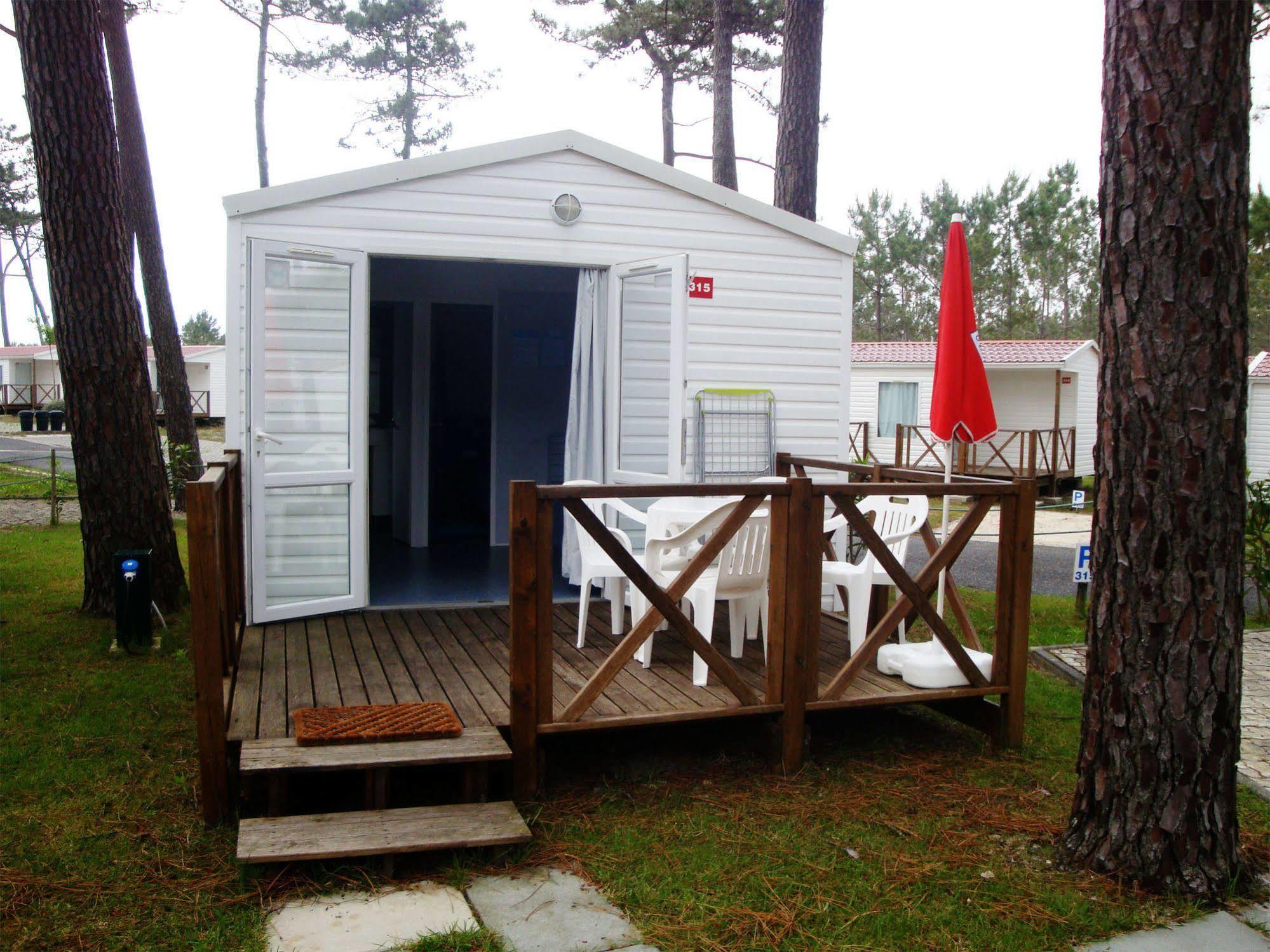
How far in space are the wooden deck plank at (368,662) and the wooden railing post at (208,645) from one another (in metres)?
0.63

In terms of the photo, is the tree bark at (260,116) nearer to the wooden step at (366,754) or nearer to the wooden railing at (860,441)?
the wooden railing at (860,441)

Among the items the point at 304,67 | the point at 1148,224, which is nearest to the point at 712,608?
the point at 1148,224

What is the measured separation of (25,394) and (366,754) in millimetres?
38987

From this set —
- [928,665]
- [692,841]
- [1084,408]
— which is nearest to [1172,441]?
[928,665]

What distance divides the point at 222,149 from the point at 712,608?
22554 mm

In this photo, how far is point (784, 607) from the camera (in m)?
3.78

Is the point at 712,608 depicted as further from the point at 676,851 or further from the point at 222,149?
the point at 222,149

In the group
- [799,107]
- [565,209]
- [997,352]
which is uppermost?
[799,107]

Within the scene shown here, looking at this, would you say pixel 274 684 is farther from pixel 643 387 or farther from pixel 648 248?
pixel 648 248

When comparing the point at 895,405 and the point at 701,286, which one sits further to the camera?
the point at 895,405

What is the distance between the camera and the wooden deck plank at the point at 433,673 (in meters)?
3.68

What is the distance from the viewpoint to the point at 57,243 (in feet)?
18.8

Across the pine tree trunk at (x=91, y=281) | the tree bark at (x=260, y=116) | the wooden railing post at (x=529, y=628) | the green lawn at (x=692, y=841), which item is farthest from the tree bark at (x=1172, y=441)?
the tree bark at (x=260, y=116)

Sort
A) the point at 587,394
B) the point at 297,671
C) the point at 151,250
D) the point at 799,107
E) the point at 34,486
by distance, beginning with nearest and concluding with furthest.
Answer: the point at 297,671
the point at 587,394
the point at 799,107
the point at 151,250
the point at 34,486
